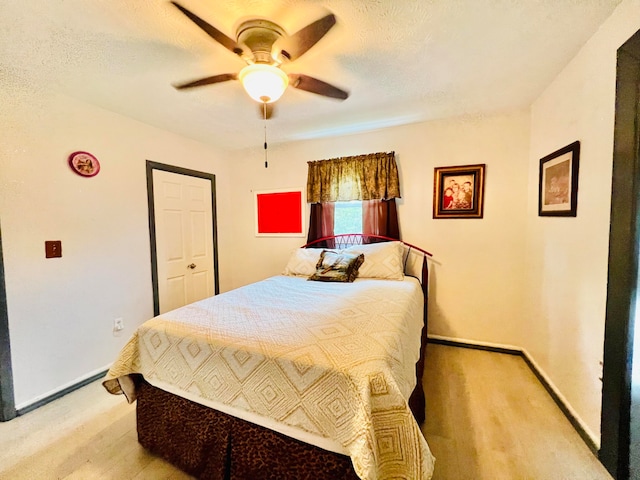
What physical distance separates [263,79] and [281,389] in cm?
153

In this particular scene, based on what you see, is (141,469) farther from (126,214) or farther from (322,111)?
(322,111)

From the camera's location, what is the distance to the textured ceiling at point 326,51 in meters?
1.30

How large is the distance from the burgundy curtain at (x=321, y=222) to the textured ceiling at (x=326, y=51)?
3.54 ft

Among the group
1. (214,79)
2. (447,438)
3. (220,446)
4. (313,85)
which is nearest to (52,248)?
(214,79)

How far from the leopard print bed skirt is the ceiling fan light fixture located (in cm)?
168

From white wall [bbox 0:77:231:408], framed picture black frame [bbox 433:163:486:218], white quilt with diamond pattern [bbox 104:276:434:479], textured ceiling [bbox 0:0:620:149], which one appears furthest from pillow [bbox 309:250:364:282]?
white wall [bbox 0:77:231:408]

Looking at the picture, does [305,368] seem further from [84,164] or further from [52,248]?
[84,164]

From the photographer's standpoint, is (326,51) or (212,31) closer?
(212,31)

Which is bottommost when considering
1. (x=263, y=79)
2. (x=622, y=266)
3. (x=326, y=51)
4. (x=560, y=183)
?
(x=622, y=266)

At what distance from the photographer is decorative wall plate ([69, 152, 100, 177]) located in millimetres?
2164

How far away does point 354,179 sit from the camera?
9.95 ft

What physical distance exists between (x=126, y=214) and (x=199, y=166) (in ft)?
3.60

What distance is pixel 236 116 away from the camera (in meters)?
2.57

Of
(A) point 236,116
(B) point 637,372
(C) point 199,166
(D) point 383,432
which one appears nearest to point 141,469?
(D) point 383,432
